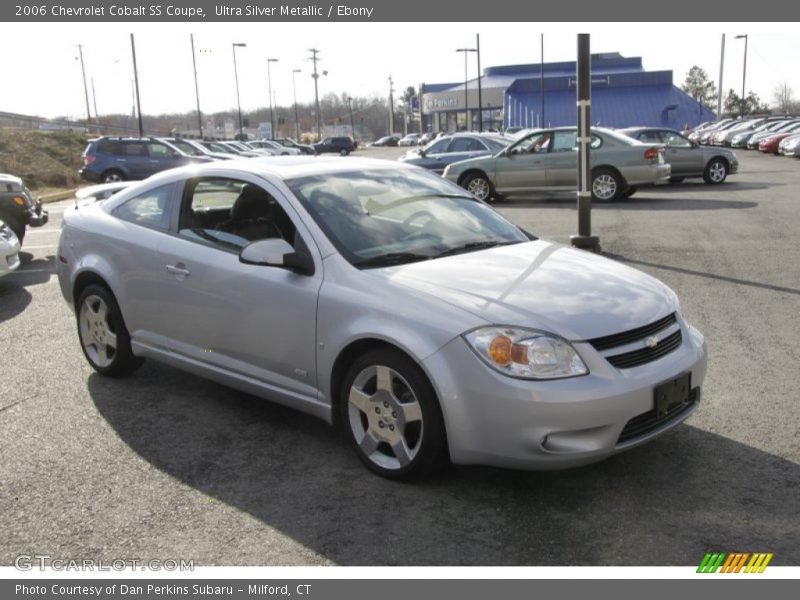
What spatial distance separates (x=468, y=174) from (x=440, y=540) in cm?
1482

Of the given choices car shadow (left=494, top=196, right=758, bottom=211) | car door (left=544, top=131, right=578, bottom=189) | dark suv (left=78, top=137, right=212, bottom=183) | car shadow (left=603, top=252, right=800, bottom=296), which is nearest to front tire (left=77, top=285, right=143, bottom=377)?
car shadow (left=603, top=252, right=800, bottom=296)

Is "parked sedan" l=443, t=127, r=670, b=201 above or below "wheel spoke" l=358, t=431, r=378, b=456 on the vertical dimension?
above

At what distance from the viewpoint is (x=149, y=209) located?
540 cm

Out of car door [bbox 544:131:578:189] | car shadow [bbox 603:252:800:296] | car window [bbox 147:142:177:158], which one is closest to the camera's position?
car shadow [bbox 603:252:800:296]

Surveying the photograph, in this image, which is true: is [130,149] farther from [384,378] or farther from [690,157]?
[384,378]

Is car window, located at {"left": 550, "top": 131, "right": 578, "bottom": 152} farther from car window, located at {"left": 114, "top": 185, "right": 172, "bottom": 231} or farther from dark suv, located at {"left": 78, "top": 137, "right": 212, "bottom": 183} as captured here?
car window, located at {"left": 114, "top": 185, "right": 172, "bottom": 231}

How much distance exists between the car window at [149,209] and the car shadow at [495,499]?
→ 1328 millimetres

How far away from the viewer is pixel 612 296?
13.1 feet

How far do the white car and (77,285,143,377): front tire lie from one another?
3672 millimetres

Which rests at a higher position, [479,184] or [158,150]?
[158,150]

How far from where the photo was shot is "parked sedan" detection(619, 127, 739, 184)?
19.9 metres

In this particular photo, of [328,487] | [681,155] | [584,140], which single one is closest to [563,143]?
[681,155]

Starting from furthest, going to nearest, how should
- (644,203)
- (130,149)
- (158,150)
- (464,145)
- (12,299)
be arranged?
(158,150)
(130,149)
(464,145)
(644,203)
(12,299)

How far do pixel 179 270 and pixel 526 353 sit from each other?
234 cm
